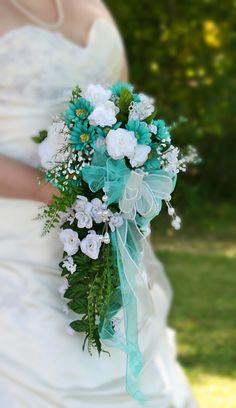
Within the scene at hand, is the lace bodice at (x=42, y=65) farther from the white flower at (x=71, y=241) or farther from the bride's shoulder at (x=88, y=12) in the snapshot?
the white flower at (x=71, y=241)

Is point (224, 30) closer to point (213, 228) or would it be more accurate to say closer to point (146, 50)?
point (146, 50)

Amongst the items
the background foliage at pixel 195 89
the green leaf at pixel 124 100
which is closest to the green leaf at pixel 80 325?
the green leaf at pixel 124 100

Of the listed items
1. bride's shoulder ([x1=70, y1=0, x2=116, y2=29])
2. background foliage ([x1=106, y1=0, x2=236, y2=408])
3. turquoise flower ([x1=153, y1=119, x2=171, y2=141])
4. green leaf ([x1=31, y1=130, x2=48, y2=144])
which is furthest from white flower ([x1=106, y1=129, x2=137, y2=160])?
background foliage ([x1=106, y1=0, x2=236, y2=408])

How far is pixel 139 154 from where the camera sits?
2.21 meters

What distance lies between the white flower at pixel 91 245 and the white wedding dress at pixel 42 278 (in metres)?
0.35

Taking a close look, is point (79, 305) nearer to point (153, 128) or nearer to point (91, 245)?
point (91, 245)

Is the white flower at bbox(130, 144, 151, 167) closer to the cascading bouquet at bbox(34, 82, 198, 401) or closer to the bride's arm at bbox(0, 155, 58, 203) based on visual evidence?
the cascading bouquet at bbox(34, 82, 198, 401)

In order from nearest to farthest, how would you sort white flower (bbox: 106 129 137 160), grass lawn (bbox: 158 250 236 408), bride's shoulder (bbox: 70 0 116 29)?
white flower (bbox: 106 129 137 160), bride's shoulder (bbox: 70 0 116 29), grass lawn (bbox: 158 250 236 408)

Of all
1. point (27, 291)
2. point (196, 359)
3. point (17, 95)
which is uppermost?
point (17, 95)

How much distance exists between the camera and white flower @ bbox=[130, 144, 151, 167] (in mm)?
2213

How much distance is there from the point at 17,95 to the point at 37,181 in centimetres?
31

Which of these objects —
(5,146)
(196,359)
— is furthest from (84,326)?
(196,359)

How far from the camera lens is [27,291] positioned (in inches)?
101

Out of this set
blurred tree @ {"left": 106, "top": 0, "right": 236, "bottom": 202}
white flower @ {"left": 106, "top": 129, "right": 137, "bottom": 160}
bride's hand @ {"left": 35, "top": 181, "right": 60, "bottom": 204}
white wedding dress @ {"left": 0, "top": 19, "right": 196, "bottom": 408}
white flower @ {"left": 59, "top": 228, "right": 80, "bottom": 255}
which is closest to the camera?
white flower @ {"left": 106, "top": 129, "right": 137, "bottom": 160}
